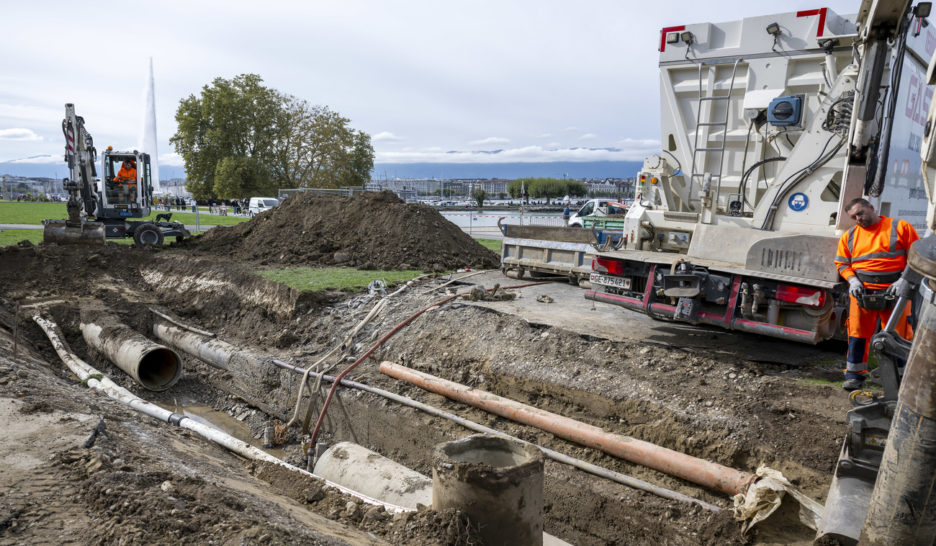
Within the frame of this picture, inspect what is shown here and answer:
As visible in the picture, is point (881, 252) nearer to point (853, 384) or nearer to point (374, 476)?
point (853, 384)

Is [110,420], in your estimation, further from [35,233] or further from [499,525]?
[35,233]

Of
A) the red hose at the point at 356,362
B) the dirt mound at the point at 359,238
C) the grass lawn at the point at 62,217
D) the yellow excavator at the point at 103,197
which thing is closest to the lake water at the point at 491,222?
the dirt mound at the point at 359,238

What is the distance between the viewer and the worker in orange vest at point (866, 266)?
195 inches

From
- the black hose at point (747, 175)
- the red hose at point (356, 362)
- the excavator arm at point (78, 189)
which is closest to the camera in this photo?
the black hose at point (747, 175)

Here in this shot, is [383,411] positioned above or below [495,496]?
below

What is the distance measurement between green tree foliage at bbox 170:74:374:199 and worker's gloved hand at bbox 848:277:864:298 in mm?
35362

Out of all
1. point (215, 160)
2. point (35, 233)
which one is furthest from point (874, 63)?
point (215, 160)

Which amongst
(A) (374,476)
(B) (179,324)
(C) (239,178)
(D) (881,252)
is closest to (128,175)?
(B) (179,324)

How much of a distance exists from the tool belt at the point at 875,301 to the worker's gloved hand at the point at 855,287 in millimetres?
30

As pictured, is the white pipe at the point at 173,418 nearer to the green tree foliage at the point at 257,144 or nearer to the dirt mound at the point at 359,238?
the dirt mound at the point at 359,238

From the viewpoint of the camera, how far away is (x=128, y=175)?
1772 cm

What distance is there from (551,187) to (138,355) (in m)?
90.9

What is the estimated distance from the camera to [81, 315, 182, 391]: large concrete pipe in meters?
8.54

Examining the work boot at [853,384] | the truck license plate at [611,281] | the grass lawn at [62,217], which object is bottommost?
the grass lawn at [62,217]
